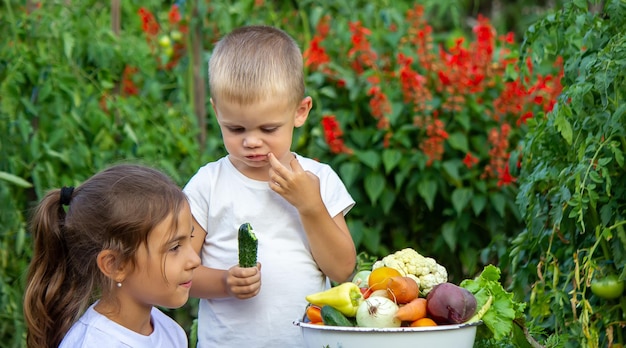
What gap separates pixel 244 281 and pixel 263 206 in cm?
28

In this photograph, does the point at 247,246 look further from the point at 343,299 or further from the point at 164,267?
the point at 343,299

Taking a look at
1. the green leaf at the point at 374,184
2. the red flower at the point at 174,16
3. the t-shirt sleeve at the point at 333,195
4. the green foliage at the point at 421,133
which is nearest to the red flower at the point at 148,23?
the red flower at the point at 174,16

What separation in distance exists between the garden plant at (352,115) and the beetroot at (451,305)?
99 centimetres

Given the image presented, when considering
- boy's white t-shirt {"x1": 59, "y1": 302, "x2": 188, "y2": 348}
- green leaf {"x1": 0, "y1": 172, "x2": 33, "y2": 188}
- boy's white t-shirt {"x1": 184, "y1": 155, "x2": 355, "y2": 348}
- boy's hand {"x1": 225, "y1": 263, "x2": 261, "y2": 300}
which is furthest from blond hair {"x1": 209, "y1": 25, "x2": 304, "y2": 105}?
green leaf {"x1": 0, "y1": 172, "x2": 33, "y2": 188}

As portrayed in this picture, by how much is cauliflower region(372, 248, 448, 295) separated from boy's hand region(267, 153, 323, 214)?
279 millimetres

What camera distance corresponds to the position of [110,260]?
2719 mm

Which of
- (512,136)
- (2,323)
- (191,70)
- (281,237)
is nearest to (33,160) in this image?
(2,323)

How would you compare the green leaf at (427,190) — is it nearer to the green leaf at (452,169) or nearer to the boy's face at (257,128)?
the green leaf at (452,169)

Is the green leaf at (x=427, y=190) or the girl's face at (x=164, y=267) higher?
the girl's face at (x=164, y=267)

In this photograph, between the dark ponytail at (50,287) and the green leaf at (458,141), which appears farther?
the green leaf at (458,141)

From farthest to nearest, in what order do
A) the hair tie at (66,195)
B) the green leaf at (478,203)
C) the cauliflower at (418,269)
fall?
the green leaf at (478,203) < the hair tie at (66,195) < the cauliflower at (418,269)

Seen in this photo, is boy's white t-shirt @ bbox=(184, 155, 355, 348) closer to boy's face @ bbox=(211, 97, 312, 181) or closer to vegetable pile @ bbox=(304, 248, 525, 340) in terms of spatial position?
boy's face @ bbox=(211, 97, 312, 181)

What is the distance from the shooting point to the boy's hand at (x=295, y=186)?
8.98 feet

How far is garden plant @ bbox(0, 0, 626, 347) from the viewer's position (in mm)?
3920
